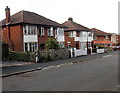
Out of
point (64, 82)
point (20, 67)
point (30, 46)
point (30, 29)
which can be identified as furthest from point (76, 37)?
point (64, 82)

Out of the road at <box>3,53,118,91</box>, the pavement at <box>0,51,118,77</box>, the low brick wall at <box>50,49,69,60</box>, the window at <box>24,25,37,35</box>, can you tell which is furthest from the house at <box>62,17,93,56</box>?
the road at <box>3,53,118,91</box>

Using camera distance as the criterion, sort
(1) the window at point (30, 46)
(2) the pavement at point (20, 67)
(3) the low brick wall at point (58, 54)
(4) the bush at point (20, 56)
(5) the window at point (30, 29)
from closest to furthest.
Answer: (2) the pavement at point (20, 67) → (4) the bush at point (20, 56) → (3) the low brick wall at point (58, 54) → (5) the window at point (30, 29) → (1) the window at point (30, 46)

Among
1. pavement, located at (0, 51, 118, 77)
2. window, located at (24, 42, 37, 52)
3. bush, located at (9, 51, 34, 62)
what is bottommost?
pavement, located at (0, 51, 118, 77)

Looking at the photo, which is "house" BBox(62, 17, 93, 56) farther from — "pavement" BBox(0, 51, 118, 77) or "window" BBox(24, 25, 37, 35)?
"pavement" BBox(0, 51, 118, 77)

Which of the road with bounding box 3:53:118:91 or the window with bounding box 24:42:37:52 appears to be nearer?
the road with bounding box 3:53:118:91

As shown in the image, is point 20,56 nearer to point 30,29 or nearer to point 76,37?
point 30,29

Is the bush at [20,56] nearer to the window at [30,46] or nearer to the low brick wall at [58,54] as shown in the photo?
the low brick wall at [58,54]

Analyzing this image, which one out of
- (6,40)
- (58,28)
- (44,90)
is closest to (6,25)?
(6,40)

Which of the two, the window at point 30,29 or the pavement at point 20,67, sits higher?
the window at point 30,29

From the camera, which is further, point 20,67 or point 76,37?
point 76,37

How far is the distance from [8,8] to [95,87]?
2393cm

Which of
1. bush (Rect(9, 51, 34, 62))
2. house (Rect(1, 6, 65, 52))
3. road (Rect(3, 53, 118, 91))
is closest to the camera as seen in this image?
road (Rect(3, 53, 118, 91))

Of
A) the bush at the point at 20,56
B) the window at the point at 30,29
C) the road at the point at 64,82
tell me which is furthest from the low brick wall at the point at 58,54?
the road at the point at 64,82

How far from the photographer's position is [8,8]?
28.7 meters
